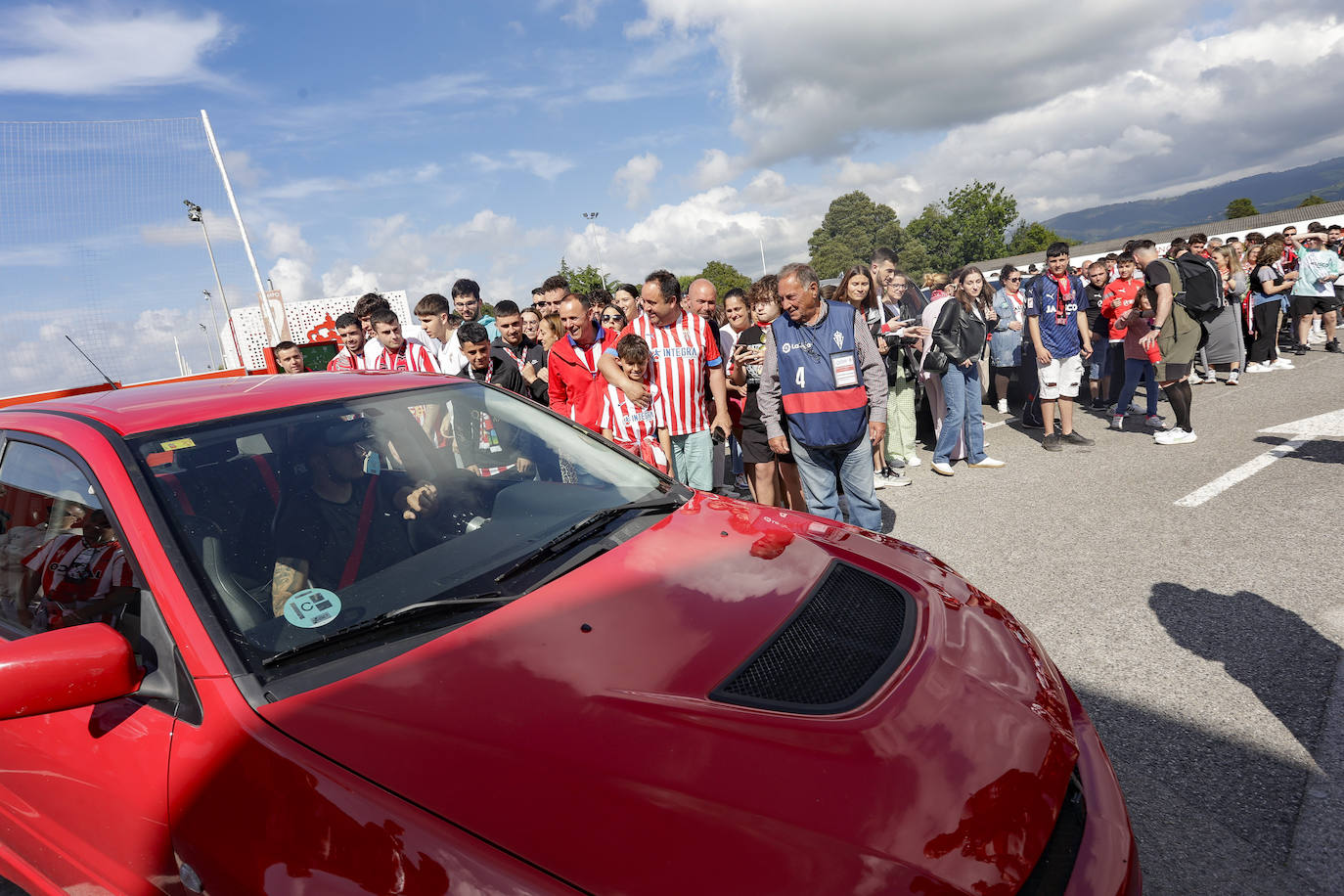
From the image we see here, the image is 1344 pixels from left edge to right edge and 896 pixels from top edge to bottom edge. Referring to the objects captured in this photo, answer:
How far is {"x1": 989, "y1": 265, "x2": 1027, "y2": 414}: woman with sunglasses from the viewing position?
901 centimetres

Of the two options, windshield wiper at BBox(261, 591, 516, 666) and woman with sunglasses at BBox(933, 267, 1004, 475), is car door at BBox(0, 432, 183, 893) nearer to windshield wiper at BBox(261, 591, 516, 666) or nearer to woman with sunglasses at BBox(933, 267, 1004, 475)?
windshield wiper at BBox(261, 591, 516, 666)

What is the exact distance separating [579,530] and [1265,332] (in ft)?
38.8

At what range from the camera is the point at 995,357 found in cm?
941

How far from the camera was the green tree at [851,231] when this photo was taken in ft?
393

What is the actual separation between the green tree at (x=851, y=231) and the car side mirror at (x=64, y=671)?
121 m

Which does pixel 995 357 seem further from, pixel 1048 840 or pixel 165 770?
pixel 165 770

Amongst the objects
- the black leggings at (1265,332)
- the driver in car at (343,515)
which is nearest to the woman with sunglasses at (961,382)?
the driver in car at (343,515)

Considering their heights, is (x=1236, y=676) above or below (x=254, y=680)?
below

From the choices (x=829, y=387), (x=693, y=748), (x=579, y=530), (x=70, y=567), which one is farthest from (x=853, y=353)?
(x=70, y=567)

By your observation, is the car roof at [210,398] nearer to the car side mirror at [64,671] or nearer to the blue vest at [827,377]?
the car side mirror at [64,671]

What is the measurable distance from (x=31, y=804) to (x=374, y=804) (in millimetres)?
1206

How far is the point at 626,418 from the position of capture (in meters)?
4.89

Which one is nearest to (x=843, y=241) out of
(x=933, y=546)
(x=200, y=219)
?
(x=200, y=219)

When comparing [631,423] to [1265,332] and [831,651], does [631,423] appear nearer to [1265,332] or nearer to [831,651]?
[831,651]
